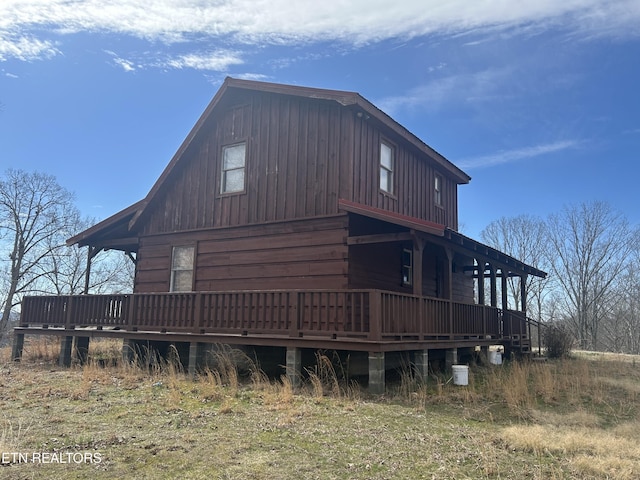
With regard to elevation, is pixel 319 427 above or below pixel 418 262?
below

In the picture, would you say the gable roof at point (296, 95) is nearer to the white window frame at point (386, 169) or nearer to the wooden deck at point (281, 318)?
the white window frame at point (386, 169)

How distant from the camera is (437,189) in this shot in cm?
2005

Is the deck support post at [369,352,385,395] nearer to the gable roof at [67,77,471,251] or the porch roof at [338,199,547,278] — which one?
the porch roof at [338,199,547,278]

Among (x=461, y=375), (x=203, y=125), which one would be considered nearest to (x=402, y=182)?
(x=203, y=125)

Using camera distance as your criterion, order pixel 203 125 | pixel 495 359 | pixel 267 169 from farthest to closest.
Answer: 1. pixel 203 125
2. pixel 495 359
3. pixel 267 169

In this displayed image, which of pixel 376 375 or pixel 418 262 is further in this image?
pixel 418 262

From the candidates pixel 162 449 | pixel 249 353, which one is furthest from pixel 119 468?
pixel 249 353

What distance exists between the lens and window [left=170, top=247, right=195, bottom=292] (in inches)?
653

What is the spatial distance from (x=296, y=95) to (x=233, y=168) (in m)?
3.16

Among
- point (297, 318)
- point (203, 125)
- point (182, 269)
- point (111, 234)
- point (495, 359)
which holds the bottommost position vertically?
point (495, 359)

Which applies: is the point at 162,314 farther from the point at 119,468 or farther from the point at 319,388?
the point at 119,468

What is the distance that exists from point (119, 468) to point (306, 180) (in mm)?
9623

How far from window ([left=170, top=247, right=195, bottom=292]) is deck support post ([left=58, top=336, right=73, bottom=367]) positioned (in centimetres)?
347

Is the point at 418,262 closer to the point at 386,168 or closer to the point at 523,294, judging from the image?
the point at 386,168
